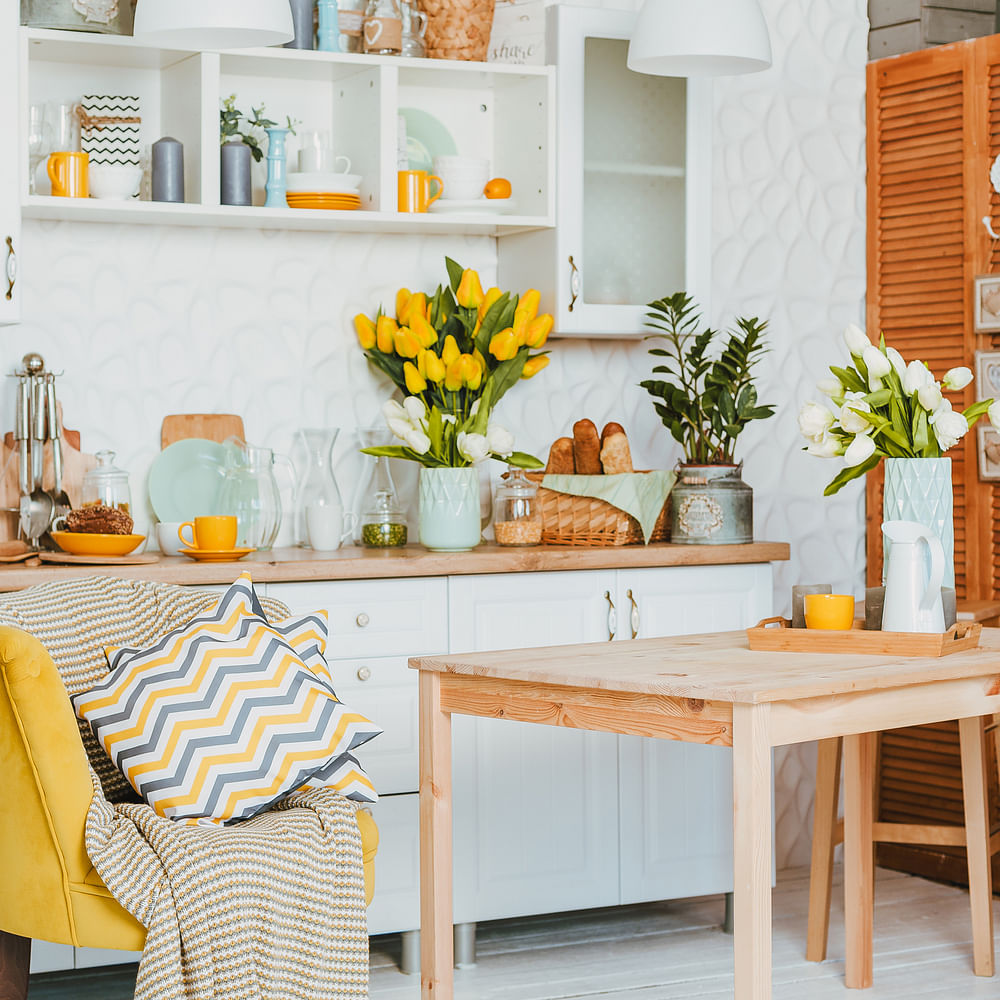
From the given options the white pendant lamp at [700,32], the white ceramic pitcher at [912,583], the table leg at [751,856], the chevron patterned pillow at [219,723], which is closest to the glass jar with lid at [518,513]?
the white pendant lamp at [700,32]

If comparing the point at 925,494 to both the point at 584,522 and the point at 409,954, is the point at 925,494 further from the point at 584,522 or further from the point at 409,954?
the point at 409,954

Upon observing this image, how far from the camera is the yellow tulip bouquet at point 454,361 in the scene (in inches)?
147

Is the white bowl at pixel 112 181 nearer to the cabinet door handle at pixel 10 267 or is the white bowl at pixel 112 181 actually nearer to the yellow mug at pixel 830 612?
the cabinet door handle at pixel 10 267

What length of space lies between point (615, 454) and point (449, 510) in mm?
476

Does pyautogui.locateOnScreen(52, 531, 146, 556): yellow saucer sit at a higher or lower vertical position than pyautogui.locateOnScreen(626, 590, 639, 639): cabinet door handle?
higher

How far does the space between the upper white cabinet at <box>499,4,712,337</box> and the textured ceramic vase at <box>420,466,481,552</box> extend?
0.52 m

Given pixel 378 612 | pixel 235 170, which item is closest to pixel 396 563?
pixel 378 612

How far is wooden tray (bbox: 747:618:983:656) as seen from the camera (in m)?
2.54

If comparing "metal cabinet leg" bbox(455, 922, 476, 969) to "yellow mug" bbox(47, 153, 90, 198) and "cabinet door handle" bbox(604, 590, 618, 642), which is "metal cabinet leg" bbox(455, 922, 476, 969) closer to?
"cabinet door handle" bbox(604, 590, 618, 642)

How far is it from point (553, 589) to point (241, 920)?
4.81 ft

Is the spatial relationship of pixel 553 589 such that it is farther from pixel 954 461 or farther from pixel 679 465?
pixel 954 461

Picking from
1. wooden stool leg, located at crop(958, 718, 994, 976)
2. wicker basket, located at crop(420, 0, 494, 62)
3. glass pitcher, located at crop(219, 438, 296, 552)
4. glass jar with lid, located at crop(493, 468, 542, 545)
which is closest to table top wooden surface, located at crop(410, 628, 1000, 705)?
wooden stool leg, located at crop(958, 718, 994, 976)

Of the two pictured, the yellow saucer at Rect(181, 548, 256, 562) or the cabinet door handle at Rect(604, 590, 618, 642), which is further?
the cabinet door handle at Rect(604, 590, 618, 642)

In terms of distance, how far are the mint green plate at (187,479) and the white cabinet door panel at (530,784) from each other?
69 cm
